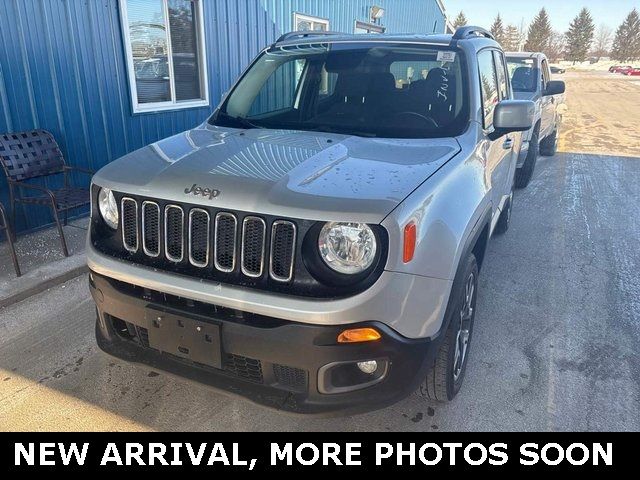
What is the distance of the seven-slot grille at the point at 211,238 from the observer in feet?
6.59

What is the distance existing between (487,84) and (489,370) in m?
1.92

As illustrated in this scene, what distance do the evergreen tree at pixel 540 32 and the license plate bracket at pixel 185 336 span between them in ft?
306

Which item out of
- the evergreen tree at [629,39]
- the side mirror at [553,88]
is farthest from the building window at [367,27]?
the evergreen tree at [629,39]

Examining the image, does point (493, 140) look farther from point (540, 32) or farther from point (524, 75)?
point (540, 32)

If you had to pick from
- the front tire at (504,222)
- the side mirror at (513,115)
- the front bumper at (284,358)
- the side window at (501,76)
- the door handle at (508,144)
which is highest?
the side window at (501,76)

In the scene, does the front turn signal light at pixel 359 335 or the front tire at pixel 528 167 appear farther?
the front tire at pixel 528 167

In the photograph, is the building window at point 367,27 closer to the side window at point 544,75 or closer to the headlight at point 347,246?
the side window at point 544,75

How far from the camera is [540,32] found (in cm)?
8456

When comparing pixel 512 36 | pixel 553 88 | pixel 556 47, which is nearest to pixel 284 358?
pixel 553 88

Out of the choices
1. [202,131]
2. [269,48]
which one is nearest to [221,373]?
[202,131]

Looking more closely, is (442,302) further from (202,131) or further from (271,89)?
(271,89)

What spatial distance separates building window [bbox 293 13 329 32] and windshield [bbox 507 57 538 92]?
3.49 meters

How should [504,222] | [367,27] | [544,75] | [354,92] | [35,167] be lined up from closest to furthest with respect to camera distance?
[354,92] < [35,167] < [504,222] < [544,75] < [367,27]

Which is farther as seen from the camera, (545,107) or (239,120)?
(545,107)
